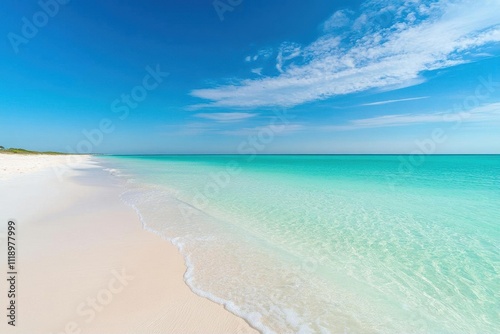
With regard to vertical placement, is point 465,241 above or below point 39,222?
below

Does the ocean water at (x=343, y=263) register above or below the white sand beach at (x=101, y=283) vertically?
below

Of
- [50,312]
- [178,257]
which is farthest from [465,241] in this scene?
[50,312]

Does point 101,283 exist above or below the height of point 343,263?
above

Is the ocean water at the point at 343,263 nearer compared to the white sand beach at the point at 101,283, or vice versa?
the white sand beach at the point at 101,283

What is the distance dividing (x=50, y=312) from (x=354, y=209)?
10.9m

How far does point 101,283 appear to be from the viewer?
4410 mm

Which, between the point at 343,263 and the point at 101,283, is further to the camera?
the point at 343,263

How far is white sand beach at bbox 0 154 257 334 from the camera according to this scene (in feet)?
11.4

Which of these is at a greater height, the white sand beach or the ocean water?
the white sand beach

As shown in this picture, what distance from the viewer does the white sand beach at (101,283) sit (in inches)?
137

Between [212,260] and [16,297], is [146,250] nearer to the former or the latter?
[212,260]

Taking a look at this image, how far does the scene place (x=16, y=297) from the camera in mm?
3938

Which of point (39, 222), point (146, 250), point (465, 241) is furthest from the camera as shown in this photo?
point (39, 222)

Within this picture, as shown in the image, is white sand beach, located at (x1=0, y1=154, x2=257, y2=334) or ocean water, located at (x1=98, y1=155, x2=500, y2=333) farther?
ocean water, located at (x1=98, y1=155, x2=500, y2=333)
